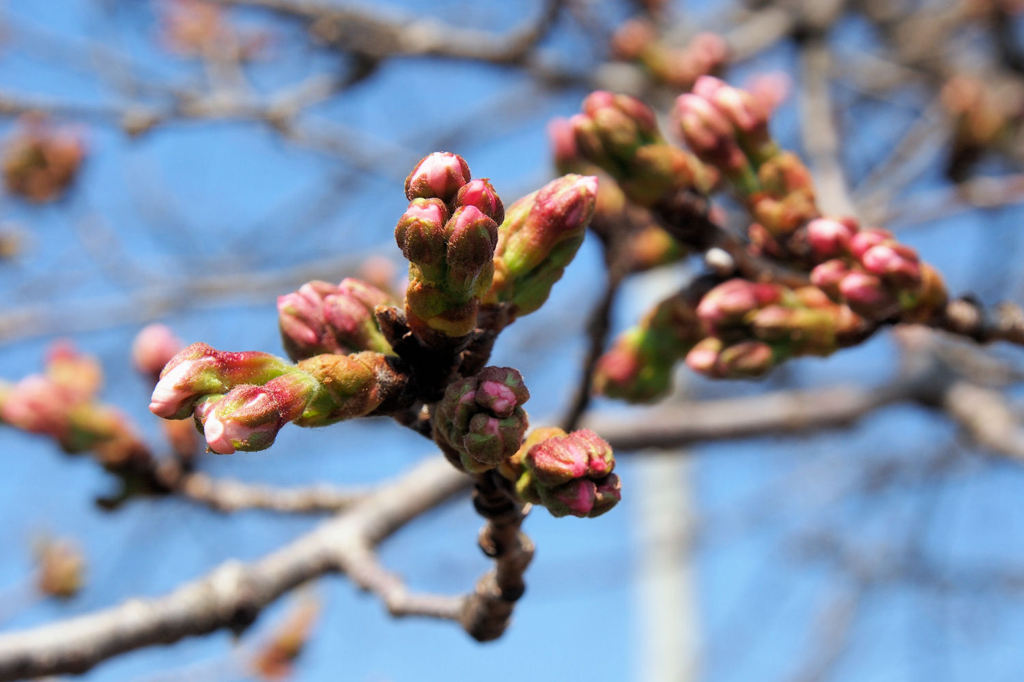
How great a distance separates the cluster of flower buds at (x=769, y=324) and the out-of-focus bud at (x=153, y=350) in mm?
1354

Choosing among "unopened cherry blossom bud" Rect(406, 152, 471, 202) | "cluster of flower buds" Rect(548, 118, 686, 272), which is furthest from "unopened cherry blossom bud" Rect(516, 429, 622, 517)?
"cluster of flower buds" Rect(548, 118, 686, 272)

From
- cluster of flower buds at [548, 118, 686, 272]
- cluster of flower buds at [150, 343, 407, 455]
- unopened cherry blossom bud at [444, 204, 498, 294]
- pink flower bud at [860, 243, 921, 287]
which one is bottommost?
cluster of flower buds at [150, 343, 407, 455]

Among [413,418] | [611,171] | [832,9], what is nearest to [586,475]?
[413,418]

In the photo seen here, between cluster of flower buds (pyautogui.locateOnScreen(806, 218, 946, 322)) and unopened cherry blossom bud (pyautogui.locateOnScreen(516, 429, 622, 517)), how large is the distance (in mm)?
620

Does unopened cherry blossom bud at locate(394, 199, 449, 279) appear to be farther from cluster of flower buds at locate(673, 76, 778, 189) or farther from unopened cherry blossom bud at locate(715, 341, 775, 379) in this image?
cluster of flower buds at locate(673, 76, 778, 189)

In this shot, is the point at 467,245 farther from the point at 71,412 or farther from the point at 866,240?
the point at 71,412

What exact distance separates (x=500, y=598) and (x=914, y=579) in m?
5.97

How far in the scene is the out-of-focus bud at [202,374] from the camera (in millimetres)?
924

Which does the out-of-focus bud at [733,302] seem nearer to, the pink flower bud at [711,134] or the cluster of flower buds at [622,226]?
the pink flower bud at [711,134]

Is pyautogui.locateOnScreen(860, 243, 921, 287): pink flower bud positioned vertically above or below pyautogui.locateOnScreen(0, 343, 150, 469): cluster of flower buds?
below

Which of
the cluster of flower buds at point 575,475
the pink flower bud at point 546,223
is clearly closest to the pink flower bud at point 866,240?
the pink flower bud at point 546,223

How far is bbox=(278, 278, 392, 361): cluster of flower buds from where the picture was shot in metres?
1.18

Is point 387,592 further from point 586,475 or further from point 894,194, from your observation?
point 894,194

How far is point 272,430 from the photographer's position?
0.93m
